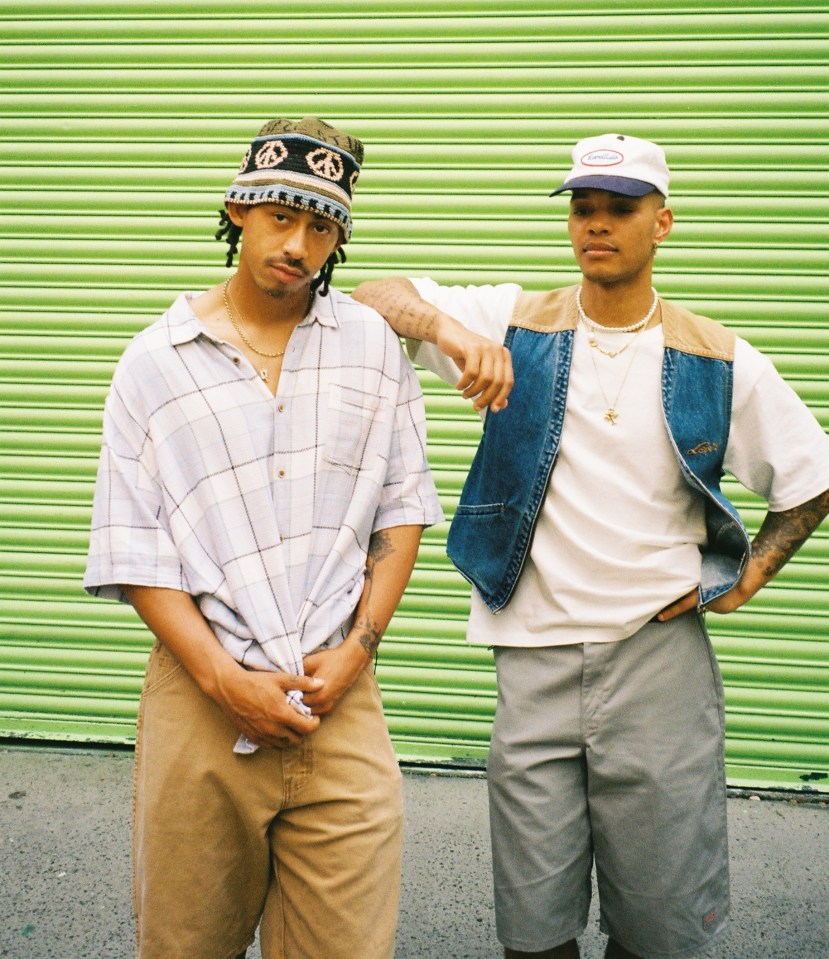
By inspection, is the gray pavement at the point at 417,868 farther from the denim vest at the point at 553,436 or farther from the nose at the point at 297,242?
the nose at the point at 297,242

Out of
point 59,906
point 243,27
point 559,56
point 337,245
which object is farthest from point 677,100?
point 59,906

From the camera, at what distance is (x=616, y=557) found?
2.34 meters

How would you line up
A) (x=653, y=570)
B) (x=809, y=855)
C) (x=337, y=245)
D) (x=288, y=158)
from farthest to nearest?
(x=809, y=855) < (x=653, y=570) < (x=337, y=245) < (x=288, y=158)

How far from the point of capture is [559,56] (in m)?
3.84

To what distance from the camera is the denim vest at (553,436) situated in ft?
7.71

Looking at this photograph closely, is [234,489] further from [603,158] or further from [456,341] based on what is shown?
[603,158]

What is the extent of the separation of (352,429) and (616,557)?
715 millimetres

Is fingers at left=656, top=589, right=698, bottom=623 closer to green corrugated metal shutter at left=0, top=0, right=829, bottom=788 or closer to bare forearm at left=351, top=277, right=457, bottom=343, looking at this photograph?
bare forearm at left=351, top=277, right=457, bottom=343

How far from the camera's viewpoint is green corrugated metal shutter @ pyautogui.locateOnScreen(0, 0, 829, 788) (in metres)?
3.84

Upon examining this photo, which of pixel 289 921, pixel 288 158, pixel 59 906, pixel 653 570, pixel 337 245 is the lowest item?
pixel 59 906

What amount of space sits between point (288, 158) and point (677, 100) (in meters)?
2.37

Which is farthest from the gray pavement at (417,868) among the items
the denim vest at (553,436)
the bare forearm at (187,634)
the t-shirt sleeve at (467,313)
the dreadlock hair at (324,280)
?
the dreadlock hair at (324,280)

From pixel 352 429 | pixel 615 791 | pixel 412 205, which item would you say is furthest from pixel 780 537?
pixel 412 205

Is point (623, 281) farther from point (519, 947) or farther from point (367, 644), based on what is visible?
point (519, 947)
